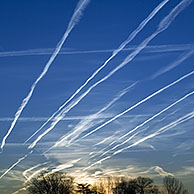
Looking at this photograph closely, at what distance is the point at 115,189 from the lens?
8169 centimetres

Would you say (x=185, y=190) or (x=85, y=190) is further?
(x=185, y=190)

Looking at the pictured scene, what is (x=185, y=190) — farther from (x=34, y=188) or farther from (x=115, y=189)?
(x=34, y=188)

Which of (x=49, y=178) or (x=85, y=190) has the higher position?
(x=49, y=178)

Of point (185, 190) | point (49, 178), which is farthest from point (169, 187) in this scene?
point (49, 178)

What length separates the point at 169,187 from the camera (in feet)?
265

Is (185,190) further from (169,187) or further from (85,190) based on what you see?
(85,190)

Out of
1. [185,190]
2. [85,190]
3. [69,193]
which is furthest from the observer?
[185,190]

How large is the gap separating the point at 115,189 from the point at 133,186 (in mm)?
5623

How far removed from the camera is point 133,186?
83.8 m

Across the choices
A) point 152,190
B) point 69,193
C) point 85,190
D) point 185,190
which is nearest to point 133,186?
point 152,190

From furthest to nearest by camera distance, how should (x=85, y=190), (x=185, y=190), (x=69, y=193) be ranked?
(x=185, y=190) < (x=69, y=193) < (x=85, y=190)

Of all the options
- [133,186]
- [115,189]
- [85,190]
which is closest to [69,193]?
[115,189]

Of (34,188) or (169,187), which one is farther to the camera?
(169,187)

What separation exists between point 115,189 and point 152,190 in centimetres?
1015
